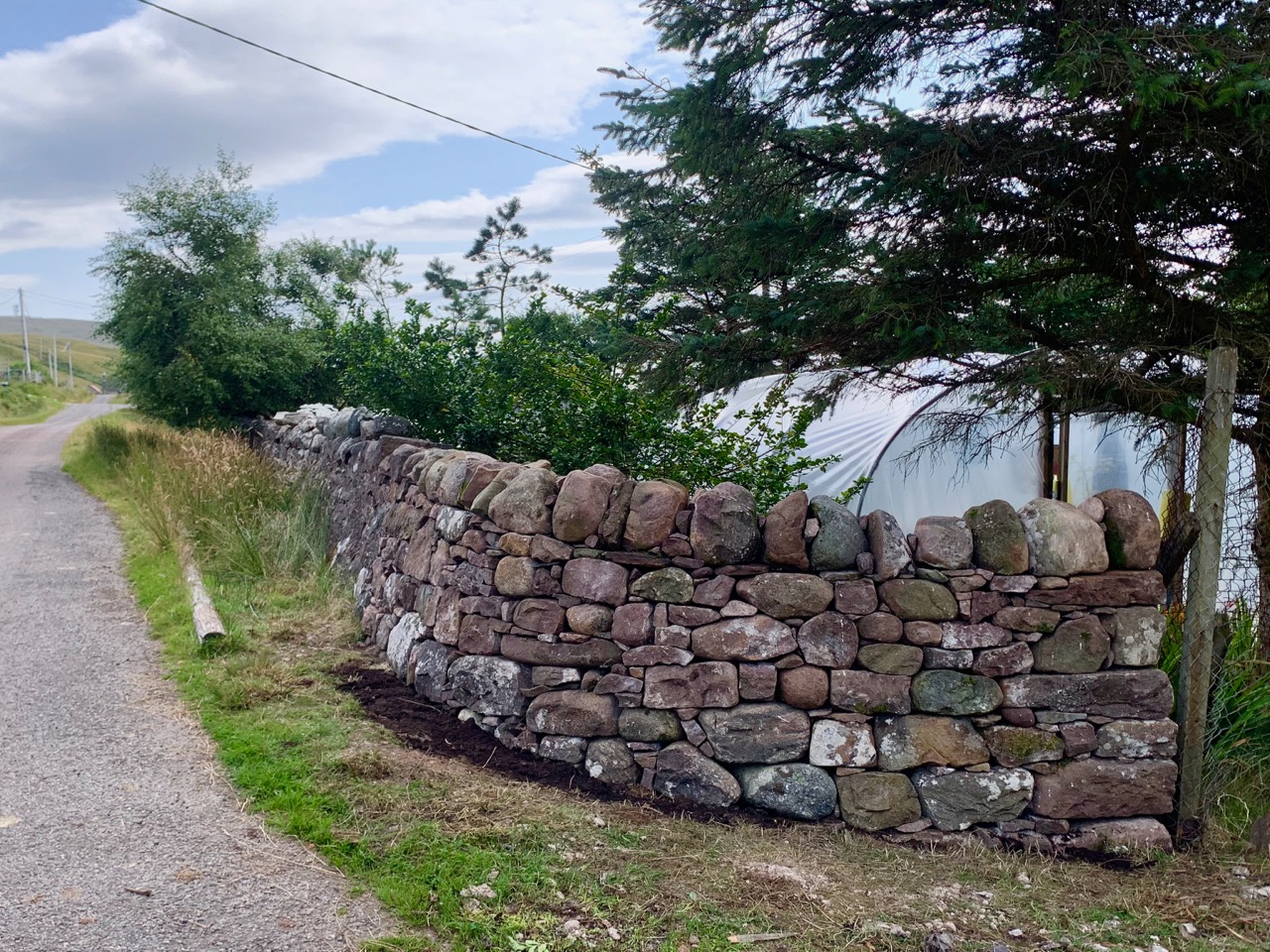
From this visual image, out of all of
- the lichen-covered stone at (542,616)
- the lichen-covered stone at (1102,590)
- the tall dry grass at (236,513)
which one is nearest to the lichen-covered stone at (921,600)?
the lichen-covered stone at (1102,590)

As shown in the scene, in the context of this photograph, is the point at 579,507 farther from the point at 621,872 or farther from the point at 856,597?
the point at 621,872

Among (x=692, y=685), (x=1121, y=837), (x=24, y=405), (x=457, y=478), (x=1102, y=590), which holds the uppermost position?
(x=24, y=405)

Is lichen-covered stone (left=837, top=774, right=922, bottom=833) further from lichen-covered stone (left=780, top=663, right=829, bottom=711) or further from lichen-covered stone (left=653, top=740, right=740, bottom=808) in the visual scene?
lichen-covered stone (left=653, top=740, right=740, bottom=808)

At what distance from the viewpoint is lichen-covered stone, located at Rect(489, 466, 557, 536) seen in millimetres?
4867

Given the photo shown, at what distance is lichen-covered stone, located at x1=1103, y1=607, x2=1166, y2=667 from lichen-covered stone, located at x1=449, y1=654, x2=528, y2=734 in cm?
279

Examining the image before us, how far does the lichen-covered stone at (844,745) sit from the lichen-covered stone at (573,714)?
992 mm

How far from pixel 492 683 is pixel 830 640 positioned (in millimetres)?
1760

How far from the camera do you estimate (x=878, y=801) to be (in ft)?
14.2

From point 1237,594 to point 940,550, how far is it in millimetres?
2133

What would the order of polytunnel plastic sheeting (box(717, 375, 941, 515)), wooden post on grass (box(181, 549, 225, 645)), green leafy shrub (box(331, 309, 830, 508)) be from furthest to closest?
polytunnel plastic sheeting (box(717, 375, 941, 515))
wooden post on grass (box(181, 549, 225, 645))
green leafy shrub (box(331, 309, 830, 508))

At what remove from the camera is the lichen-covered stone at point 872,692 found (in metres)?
4.32

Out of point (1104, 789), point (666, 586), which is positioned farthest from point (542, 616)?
point (1104, 789)

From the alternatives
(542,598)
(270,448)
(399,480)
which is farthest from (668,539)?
(270,448)

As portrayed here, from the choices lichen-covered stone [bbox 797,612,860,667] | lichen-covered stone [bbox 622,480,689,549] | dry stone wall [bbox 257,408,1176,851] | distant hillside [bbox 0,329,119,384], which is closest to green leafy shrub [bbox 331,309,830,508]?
lichen-covered stone [bbox 622,480,689,549]
